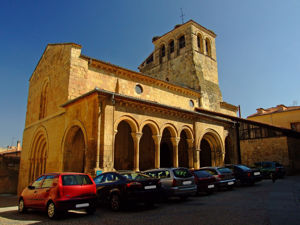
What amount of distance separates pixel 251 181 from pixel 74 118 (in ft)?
34.1

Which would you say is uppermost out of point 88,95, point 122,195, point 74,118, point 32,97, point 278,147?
point 32,97

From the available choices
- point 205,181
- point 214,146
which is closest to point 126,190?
point 205,181

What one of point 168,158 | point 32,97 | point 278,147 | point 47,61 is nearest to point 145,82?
point 168,158

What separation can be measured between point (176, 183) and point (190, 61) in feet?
62.2

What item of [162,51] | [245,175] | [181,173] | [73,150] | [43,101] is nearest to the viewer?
[181,173]

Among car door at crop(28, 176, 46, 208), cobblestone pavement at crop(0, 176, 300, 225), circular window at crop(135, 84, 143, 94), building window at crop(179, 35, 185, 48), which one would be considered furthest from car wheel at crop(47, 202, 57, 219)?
building window at crop(179, 35, 185, 48)

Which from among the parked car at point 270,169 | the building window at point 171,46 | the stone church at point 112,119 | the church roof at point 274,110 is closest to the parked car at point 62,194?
the stone church at point 112,119

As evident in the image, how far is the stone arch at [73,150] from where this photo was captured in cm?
1359

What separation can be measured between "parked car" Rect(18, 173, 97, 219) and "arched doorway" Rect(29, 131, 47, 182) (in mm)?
10668

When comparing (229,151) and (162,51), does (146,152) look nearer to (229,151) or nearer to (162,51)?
(229,151)

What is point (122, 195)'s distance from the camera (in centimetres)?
705

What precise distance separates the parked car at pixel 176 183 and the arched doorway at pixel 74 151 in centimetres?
667

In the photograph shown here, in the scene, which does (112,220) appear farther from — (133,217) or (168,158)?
(168,158)

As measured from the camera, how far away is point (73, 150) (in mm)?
14031
